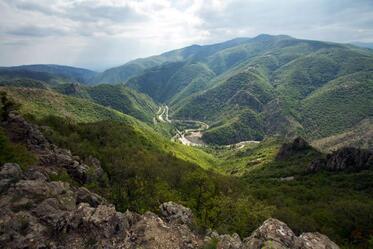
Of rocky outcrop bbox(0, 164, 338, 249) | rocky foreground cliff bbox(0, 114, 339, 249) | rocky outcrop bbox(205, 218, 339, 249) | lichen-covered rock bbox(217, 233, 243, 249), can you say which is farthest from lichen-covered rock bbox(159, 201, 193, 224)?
lichen-covered rock bbox(217, 233, 243, 249)

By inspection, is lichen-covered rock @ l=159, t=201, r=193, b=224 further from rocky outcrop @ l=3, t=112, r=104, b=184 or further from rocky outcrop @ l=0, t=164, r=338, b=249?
rocky outcrop @ l=3, t=112, r=104, b=184

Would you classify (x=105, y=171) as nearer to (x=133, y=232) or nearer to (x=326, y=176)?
(x=133, y=232)

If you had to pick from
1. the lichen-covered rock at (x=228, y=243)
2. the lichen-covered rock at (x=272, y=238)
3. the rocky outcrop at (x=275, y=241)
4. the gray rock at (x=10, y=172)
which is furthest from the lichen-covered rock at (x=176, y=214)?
the gray rock at (x=10, y=172)

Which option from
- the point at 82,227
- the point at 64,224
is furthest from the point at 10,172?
the point at 82,227

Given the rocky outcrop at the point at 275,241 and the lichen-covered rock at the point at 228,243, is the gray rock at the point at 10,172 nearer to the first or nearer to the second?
the rocky outcrop at the point at 275,241

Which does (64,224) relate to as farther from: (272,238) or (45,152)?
(45,152)

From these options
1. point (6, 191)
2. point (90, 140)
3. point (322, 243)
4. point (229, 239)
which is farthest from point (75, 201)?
point (90, 140)
